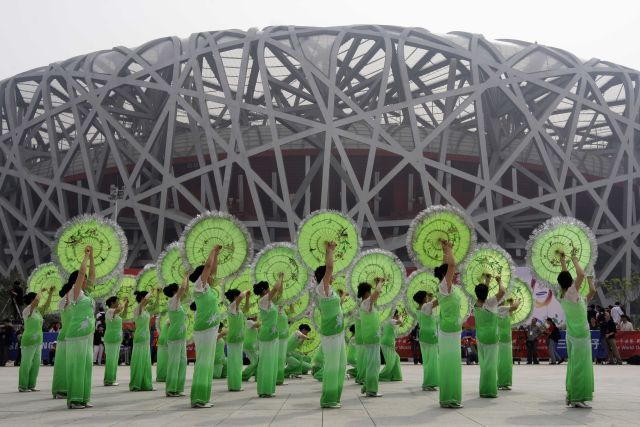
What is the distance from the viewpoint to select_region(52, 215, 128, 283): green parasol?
972cm

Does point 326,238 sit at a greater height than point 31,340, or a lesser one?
greater

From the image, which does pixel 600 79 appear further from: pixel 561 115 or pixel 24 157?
pixel 24 157

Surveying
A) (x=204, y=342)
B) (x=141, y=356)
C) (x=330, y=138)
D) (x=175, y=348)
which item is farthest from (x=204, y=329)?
(x=330, y=138)

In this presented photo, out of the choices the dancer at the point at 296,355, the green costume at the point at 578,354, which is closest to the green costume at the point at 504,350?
the green costume at the point at 578,354

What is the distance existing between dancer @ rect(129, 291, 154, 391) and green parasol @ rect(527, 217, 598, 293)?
6646mm

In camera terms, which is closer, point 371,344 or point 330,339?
point 330,339

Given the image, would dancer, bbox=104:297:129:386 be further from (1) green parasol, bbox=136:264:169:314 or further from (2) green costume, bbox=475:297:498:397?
(2) green costume, bbox=475:297:498:397

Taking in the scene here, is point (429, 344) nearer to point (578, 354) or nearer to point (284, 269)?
point (284, 269)

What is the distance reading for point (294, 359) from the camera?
15.1 metres

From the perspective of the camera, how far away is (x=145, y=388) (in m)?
11.6

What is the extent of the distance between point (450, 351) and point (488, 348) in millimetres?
1532

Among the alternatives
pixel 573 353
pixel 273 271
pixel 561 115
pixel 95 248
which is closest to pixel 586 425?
pixel 573 353

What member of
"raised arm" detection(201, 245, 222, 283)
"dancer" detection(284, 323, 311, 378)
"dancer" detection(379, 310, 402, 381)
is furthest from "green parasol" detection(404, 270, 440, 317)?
"raised arm" detection(201, 245, 222, 283)

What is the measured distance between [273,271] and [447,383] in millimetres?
4151
